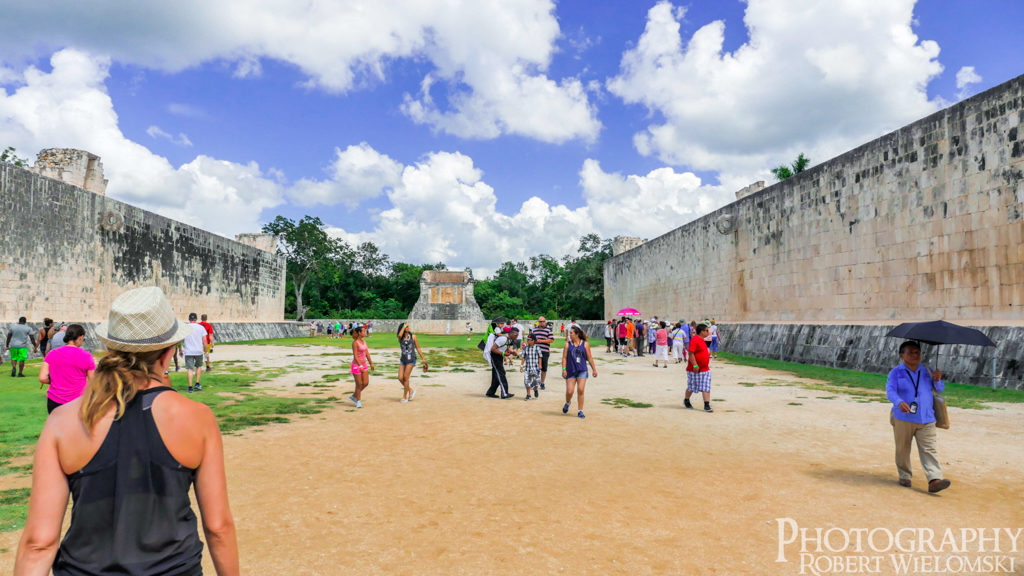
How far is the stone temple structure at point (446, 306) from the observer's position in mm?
43312

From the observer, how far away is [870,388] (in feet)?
35.0

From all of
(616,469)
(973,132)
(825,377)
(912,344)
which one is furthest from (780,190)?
(616,469)

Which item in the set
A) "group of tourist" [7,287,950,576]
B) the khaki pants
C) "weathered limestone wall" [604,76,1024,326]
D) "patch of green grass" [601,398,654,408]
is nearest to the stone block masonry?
"weathered limestone wall" [604,76,1024,326]

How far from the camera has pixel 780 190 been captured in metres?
18.2

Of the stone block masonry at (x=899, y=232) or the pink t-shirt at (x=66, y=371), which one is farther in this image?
the stone block masonry at (x=899, y=232)

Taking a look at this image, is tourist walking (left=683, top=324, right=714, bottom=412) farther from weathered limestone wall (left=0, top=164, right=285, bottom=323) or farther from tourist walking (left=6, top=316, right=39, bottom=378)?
weathered limestone wall (left=0, top=164, right=285, bottom=323)

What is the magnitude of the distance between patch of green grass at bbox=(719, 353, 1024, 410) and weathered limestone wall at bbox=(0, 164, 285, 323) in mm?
20222

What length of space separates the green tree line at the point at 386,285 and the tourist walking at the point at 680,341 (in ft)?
90.9

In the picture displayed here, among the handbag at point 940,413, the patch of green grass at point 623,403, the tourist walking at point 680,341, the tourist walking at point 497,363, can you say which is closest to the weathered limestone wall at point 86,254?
the tourist walking at point 497,363

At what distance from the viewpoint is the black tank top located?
5.04 feet

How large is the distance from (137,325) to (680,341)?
17.7 m

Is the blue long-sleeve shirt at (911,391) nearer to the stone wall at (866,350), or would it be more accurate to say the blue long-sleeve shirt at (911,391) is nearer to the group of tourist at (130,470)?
the stone wall at (866,350)

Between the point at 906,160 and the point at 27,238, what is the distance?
920 inches

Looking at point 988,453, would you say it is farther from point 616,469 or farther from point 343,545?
point 343,545
